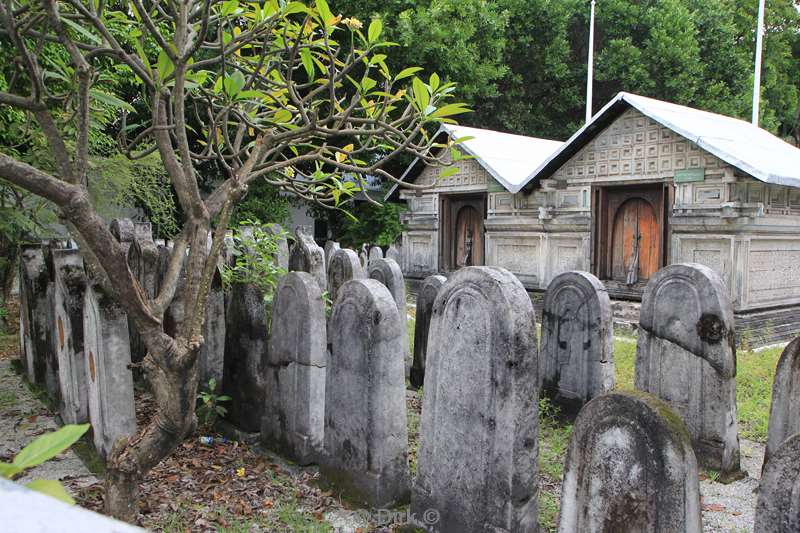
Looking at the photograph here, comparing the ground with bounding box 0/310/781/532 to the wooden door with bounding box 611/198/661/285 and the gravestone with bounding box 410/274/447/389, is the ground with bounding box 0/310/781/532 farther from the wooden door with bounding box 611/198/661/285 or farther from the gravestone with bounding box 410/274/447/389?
the wooden door with bounding box 611/198/661/285

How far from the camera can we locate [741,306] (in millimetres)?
9195

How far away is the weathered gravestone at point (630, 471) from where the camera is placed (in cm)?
226

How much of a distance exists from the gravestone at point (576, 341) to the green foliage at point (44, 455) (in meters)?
5.01

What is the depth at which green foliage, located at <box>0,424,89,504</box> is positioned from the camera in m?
0.82

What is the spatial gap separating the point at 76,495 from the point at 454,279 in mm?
2850

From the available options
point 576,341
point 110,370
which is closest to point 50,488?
point 110,370

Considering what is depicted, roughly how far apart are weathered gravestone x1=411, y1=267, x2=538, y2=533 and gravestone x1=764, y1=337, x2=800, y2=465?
191 cm

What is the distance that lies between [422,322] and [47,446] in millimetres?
6213

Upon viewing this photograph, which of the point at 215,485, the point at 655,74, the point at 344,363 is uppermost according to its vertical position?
the point at 655,74

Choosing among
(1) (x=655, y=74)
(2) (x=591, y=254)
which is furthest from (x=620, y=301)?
(1) (x=655, y=74)

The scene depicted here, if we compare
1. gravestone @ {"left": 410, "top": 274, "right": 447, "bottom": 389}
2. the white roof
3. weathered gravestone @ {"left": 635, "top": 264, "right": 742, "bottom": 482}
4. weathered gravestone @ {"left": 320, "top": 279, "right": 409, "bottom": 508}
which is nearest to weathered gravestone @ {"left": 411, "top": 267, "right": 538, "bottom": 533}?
weathered gravestone @ {"left": 320, "top": 279, "right": 409, "bottom": 508}

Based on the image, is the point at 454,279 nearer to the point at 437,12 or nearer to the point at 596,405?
the point at 596,405

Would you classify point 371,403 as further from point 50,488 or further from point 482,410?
point 50,488

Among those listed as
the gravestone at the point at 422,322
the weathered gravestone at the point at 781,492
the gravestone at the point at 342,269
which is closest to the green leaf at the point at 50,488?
the weathered gravestone at the point at 781,492
